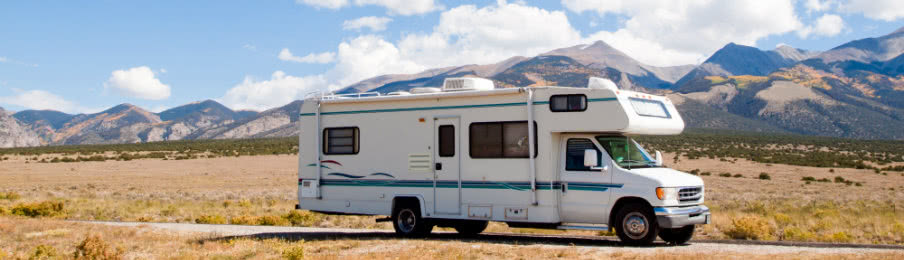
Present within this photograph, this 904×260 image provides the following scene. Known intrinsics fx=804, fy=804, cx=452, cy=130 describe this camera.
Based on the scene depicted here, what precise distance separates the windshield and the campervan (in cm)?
2

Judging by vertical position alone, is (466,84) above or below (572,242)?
above

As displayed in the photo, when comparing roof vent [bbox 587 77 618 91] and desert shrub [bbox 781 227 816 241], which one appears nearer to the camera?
roof vent [bbox 587 77 618 91]

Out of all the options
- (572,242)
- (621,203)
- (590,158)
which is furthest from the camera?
(572,242)

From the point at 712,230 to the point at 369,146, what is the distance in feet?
23.4

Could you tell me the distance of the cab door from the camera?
12.2 m

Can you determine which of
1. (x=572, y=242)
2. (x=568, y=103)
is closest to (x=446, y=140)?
(x=568, y=103)

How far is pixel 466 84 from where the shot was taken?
13695 mm

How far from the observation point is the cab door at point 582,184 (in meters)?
12.2

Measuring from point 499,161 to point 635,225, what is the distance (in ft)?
7.83

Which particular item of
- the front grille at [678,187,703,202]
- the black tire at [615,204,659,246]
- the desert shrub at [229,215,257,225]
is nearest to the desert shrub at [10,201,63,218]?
the desert shrub at [229,215,257,225]

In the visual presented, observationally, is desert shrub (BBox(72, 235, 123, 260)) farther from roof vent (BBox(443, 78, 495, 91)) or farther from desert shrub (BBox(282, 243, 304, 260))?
roof vent (BBox(443, 78, 495, 91))

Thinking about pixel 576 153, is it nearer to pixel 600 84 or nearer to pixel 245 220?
pixel 600 84

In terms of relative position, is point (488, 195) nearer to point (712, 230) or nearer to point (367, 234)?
point (367, 234)

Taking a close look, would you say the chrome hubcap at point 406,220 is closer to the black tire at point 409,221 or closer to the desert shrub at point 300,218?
the black tire at point 409,221
